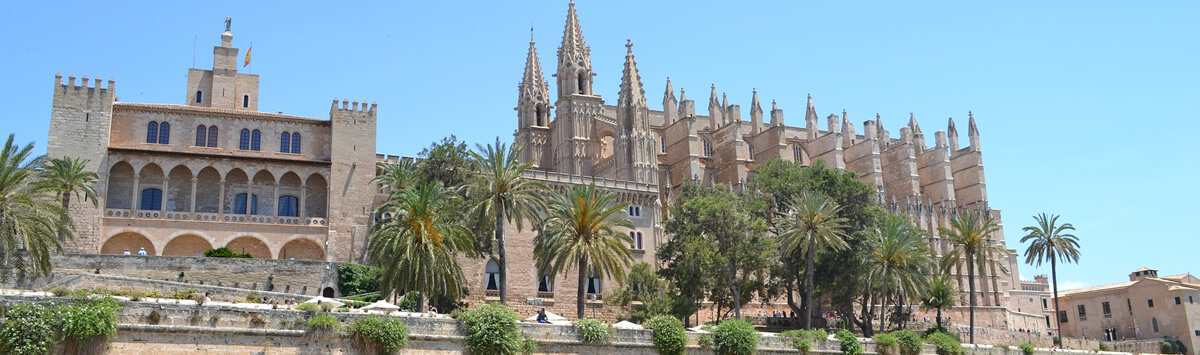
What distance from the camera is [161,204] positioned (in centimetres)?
5672

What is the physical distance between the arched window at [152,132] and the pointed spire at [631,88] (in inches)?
1162

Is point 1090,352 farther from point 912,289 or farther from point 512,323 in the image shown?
point 512,323

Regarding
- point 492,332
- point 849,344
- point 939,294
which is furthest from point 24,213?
point 939,294

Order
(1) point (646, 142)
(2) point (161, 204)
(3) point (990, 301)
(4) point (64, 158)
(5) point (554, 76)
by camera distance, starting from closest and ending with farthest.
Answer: (4) point (64, 158)
(2) point (161, 204)
(1) point (646, 142)
(5) point (554, 76)
(3) point (990, 301)

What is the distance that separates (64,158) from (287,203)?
1156cm

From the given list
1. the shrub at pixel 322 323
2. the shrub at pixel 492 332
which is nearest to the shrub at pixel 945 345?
the shrub at pixel 492 332

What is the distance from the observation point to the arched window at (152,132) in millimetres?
57375

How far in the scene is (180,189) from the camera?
57812mm

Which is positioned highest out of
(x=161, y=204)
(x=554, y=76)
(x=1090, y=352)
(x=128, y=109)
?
(x=554, y=76)

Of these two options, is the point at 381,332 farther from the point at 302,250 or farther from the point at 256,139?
the point at 256,139

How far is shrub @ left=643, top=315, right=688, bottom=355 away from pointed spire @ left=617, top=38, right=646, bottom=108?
38120 mm

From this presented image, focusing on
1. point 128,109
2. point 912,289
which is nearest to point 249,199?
point 128,109

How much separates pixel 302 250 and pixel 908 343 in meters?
31.2

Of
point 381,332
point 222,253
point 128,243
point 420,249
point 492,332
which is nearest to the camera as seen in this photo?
point 381,332
